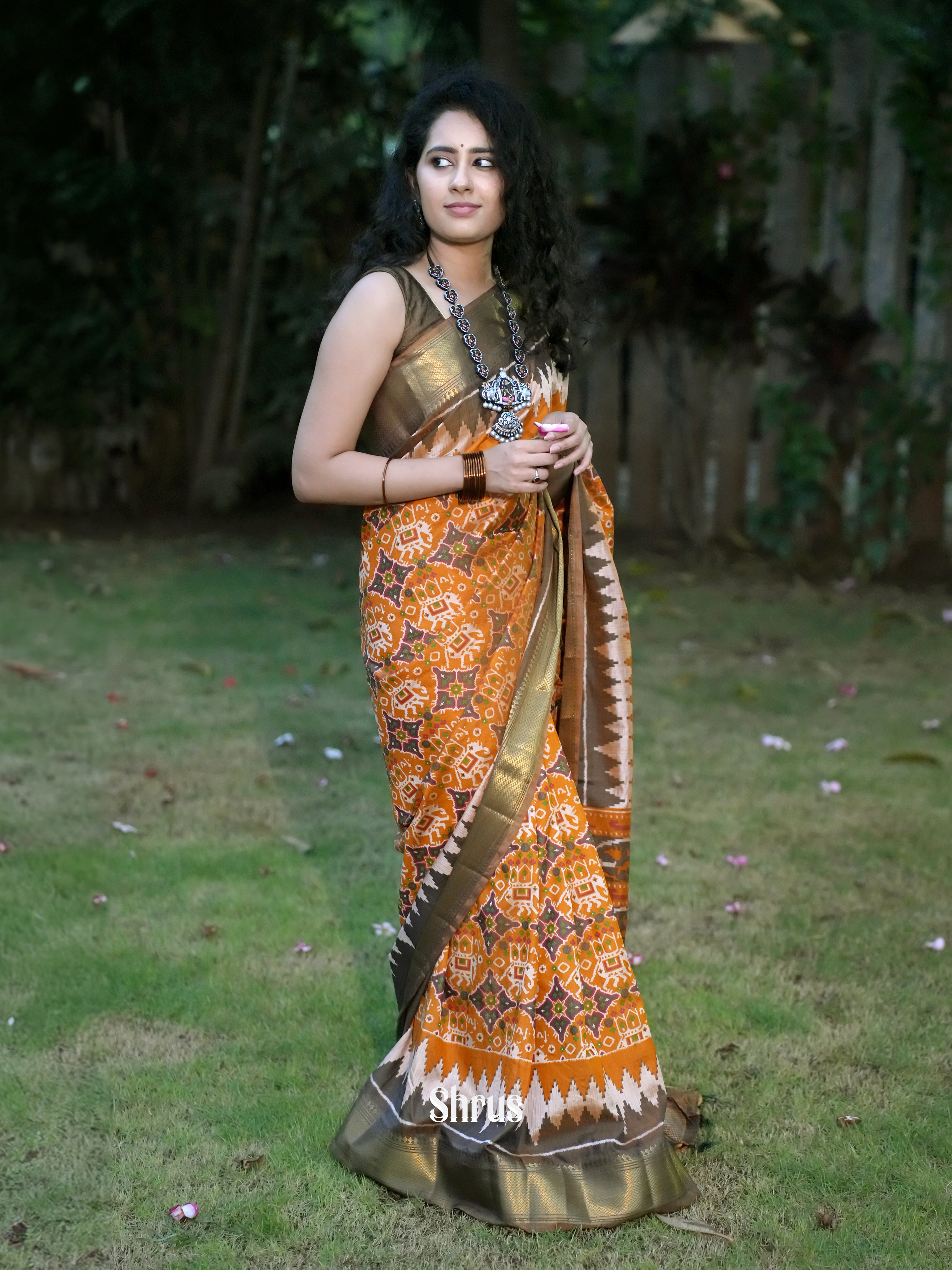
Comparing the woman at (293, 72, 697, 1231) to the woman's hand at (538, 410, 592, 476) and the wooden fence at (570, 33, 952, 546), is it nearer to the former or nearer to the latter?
the woman's hand at (538, 410, 592, 476)

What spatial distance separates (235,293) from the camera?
9.09 meters

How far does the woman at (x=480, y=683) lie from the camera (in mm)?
2557

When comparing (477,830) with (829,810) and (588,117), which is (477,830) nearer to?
(829,810)

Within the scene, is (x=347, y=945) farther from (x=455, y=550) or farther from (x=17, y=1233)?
(x=455, y=550)

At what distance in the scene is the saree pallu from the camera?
8.39ft

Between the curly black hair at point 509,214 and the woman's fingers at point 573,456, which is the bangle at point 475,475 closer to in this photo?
the woman's fingers at point 573,456

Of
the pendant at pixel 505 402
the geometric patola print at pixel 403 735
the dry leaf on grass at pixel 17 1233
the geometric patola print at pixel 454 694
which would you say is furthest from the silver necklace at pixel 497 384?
the dry leaf on grass at pixel 17 1233

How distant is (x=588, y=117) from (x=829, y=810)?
4.94 meters

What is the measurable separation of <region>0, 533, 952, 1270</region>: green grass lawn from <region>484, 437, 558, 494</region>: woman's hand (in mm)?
1290

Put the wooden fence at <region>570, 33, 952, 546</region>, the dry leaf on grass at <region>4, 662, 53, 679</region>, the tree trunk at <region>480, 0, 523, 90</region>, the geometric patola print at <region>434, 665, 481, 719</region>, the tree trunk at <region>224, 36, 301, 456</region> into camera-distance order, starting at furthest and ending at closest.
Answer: the tree trunk at <region>224, 36, 301, 456</region>
the tree trunk at <region>480, 0, 523, 90</region>
the wooden fence at <region>570, 33, 952, 546</region>
the dry leaf on grass at <region>4, 662, 53, 679</region>
the geometric patola print at <region>434, 665, 481, 719</region>

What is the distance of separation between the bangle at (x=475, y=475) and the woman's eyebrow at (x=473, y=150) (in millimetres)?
552

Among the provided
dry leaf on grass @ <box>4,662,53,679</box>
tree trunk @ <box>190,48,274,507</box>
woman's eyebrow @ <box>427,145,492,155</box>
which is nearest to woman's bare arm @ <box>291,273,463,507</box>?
woman's eyebrow @ <box>427,145,492,155</box>

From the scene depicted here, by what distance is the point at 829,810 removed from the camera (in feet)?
15.3

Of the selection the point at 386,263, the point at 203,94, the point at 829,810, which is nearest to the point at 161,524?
the point at 203,94
